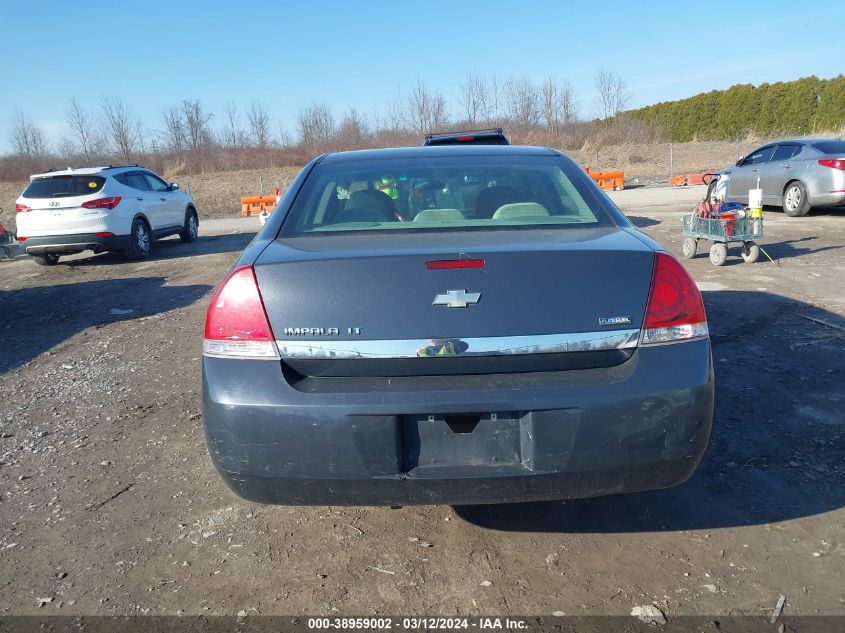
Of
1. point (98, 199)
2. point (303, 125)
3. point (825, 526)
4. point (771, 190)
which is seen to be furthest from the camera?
point (303, 125)

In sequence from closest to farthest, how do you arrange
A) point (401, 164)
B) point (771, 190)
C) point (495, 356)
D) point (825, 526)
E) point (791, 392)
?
1. point (495, 356)
2. point (825, 526)
3. point (401, 164)
4. point (791, 392)
5. point (771, 190)

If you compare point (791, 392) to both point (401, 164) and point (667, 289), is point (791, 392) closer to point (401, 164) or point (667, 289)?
point (667, 289)

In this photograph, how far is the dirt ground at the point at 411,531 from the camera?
2525 mm

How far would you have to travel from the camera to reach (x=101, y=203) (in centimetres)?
1180

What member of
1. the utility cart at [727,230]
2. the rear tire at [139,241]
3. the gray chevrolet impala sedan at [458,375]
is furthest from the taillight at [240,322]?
the rear tire at [139,241]

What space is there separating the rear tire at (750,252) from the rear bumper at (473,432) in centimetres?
703

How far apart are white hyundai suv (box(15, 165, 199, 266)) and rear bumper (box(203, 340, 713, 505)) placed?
10.7 meters

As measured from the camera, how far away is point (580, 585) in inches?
101

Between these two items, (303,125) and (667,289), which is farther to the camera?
(303,125)

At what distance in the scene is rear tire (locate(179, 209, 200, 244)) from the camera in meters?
15.0

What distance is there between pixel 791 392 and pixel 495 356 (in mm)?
2926

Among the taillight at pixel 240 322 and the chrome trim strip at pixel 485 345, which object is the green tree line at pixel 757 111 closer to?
the chrome trim strip at pixel 485 345

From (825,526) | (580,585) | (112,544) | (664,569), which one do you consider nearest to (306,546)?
(112,544)

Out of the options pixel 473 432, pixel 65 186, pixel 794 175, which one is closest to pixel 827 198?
pixel 794 175
